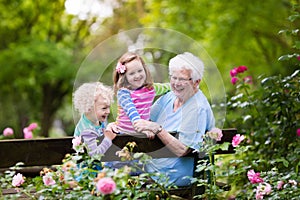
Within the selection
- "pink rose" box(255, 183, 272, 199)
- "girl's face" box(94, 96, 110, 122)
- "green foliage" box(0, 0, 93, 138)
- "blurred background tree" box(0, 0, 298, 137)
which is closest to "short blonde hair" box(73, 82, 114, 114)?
"girl's face" box(94, 96, 110, 122)

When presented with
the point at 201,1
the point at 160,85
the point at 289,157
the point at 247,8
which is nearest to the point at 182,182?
the point at 160,85

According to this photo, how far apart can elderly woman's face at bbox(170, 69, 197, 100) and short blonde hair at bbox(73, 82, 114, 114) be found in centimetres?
31

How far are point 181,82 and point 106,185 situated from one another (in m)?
0.79

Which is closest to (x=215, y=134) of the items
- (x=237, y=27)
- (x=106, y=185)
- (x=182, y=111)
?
(x=182, y=111)

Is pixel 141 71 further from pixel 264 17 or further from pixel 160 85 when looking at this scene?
pixel 264 17

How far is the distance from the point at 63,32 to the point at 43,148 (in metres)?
13.5

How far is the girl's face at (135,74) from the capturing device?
3031 mm

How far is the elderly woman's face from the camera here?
10.0 feet

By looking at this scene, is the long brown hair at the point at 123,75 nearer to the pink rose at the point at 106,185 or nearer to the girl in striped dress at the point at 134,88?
the girl in striped dress at the point at 134,88

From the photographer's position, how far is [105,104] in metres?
3.08

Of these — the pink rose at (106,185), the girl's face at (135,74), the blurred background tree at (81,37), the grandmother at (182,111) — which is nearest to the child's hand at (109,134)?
the grandmother at (182,111)

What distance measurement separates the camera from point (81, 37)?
55.8 feet

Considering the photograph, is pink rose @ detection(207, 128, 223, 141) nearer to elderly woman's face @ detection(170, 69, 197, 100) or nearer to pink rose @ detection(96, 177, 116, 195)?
elderly woman's face @ detection(170, 69, 197, 100)

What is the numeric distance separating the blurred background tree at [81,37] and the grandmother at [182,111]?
274 inches
